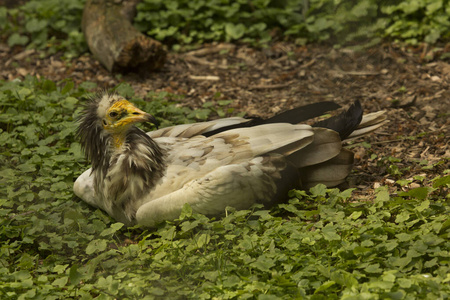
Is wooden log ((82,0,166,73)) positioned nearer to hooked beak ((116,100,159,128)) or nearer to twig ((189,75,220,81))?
twig ((189,75,220,81))

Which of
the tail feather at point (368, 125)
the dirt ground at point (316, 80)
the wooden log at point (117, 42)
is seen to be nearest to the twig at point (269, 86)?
the dirt ground at point (316, 80)

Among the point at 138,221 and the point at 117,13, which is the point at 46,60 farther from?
the point at 138,221

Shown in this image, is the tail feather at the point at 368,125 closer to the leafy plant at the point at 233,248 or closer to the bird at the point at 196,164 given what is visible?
the bird at the point at 196,164

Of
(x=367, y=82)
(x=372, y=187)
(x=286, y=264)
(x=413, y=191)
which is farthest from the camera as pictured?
(x=367, y=82)

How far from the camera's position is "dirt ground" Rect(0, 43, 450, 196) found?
580 centimetres

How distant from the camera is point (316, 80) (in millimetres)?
7207

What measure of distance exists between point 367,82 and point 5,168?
3.85 metres

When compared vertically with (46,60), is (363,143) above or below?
below

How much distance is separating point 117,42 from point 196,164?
9.87 ft

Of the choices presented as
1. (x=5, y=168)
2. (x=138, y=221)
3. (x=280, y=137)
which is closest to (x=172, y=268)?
(x=138, y=221)

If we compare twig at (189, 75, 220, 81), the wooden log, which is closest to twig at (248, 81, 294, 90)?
twig at (189, 75, 220, 81)

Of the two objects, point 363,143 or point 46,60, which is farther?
point 46,60

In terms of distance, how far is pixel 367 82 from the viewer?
6.98 metres

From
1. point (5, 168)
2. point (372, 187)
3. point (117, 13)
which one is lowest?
point (372, 187)
